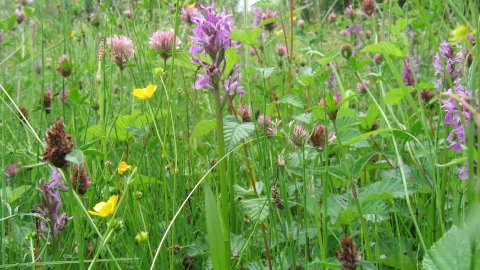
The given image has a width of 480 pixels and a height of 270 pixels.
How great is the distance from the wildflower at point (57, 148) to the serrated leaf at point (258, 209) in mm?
366

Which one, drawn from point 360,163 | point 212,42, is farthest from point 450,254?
point 212,42

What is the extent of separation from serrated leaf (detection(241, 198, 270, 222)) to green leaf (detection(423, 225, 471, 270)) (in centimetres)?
32

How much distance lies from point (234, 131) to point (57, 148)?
0.40 m

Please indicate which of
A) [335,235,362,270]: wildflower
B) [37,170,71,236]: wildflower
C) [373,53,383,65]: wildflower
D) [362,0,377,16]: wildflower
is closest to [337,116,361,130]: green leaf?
[335,235,362,270]: wildflower

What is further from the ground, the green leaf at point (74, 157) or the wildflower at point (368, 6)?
the wildflower at point (368, 6)

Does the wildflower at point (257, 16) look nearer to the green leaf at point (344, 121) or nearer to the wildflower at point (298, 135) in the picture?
the green leaf at point (344, 121)

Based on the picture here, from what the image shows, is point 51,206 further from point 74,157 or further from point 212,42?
point 212,42

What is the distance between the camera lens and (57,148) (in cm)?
57

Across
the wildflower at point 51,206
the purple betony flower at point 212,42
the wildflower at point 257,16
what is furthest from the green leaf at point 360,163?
the wildflower at point 257,16

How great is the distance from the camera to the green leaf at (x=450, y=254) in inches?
21.7

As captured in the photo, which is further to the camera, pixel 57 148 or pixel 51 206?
pixel 51 206

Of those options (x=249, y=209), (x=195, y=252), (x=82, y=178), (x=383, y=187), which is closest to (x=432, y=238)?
(x=383, y=187)

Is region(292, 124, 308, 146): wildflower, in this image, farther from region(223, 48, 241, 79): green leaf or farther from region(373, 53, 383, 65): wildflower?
region(373, 53, 383, 65): wildflower

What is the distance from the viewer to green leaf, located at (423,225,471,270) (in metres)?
0.55
